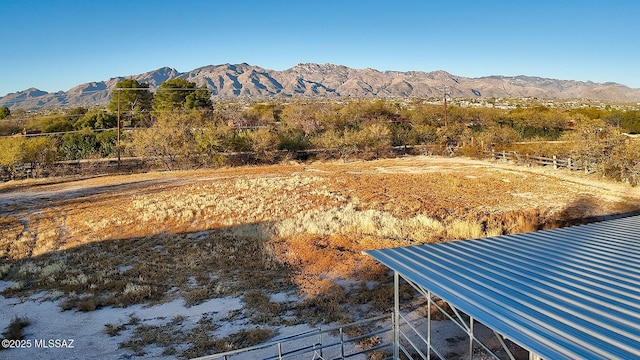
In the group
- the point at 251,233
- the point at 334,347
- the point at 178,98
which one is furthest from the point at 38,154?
the point at 334,347

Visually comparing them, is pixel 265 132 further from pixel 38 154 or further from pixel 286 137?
pixel 38 154

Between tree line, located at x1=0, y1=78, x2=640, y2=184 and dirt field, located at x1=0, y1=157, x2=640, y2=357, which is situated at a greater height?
tree line, located at x1=0, y1=78, x2=640, y2=184

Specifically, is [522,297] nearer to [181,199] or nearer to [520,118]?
[181,199]

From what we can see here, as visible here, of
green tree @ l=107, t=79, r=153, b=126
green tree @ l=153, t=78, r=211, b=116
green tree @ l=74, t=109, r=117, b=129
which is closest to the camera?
green tree @ l=74, t=109, r=117, b=129

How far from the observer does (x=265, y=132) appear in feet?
142

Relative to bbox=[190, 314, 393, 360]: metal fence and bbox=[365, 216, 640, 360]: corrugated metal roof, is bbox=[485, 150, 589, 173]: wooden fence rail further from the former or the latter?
bbox=[190, 314, 393, 360]: metal fence

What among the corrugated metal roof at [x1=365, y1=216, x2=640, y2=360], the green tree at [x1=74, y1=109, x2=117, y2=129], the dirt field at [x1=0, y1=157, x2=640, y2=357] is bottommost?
the dirt field at [x1=0, y1=157, x2=640, y2=357]

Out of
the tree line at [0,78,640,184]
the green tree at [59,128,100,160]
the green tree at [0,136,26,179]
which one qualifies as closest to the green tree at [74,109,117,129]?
the tree line at [0,78,640,184]

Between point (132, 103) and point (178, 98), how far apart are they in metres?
6.69

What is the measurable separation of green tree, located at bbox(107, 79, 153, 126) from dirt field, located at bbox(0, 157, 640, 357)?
2954 centimetres

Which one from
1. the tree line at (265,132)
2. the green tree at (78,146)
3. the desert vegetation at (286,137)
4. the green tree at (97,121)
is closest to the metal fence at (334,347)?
the desert vegetation at (286,137)

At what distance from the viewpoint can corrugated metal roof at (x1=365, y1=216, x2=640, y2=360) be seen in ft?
13.5

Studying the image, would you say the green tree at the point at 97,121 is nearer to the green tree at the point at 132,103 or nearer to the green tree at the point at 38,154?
the green tree at the point at 132,103

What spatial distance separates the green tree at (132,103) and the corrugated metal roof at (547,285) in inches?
2321
